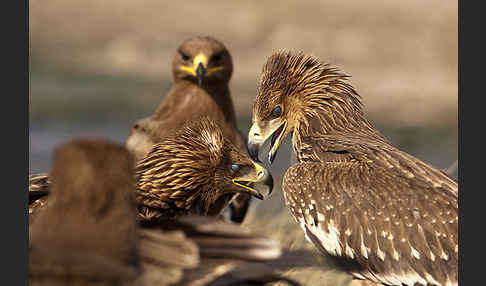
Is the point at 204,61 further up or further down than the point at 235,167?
further up

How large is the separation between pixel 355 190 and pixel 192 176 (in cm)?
112

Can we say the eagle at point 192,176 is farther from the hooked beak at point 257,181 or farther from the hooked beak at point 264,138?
the hooked beak at point 264,138

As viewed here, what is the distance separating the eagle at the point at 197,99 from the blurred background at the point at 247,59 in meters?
0.69

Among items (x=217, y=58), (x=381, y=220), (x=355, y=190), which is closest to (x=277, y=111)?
(x=355, y=190)

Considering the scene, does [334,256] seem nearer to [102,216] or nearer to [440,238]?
[440,238]

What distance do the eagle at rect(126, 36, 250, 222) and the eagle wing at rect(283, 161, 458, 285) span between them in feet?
7.23

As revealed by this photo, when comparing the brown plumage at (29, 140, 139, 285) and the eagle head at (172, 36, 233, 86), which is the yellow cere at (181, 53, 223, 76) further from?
the brown plumage at (29, 140, 139, 285)

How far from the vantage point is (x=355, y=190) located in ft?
15.1

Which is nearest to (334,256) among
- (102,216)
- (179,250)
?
(179,250)

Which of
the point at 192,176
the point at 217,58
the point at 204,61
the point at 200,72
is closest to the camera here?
the point at 192,176

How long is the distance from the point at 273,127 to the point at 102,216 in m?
2.82

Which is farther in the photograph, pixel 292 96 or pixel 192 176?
pixel 292 96

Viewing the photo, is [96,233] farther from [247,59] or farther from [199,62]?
[247,59]

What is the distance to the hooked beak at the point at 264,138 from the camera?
512 centimetres
